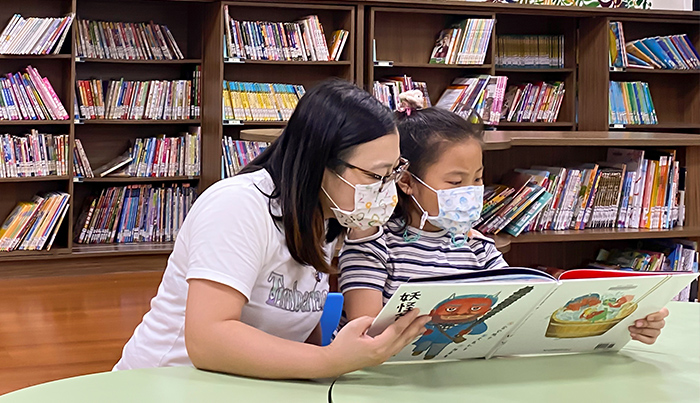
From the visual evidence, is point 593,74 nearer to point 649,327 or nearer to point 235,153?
point 235,153

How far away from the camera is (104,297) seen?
411 centimetres

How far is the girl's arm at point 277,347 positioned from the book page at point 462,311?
0.03 m

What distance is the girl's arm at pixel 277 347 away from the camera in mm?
1165

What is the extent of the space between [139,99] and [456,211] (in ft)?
11.2

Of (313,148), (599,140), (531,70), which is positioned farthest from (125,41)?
(313,148)

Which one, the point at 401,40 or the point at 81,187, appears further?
the point at 401,40

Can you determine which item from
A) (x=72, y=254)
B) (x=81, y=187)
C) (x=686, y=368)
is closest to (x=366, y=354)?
(x=686, y=368)

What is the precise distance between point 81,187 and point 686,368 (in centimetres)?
412

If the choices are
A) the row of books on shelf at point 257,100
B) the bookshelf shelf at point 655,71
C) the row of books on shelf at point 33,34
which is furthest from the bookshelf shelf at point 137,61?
the bookshelf shelf at point 655,71

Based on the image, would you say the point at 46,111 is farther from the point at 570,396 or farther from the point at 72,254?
the point at 570,396

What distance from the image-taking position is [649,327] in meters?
1.42

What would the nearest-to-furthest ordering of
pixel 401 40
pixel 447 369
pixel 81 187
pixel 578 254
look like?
pixel 447 369 → pixel 578 254 → pixel 81 187 → pixel 401 40

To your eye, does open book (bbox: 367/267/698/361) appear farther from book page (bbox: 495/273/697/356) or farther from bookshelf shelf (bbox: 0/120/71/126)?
bookshelf shelf (bbox: 0/120/71/126)

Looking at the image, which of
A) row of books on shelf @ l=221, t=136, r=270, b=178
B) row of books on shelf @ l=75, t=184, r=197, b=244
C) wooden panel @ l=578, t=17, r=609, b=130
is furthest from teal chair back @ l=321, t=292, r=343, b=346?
wooden panel @ l=578, t=17, r=609, b=130
